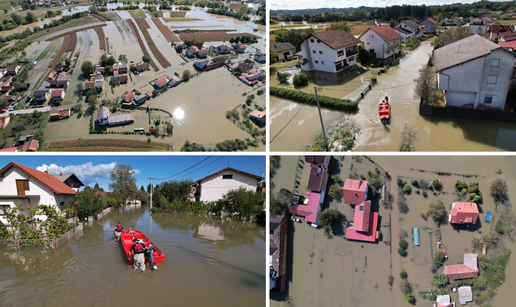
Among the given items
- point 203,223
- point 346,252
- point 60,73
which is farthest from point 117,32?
point 346,252

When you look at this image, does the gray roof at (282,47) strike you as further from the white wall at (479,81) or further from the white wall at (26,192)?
the white wall at (26,192)

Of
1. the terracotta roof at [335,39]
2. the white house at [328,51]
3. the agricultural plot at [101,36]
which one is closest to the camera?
the terracotta roof at [335,39]

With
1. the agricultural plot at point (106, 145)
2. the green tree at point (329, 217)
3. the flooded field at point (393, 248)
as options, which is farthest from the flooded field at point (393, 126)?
the agricultural plot at point (106, 145)

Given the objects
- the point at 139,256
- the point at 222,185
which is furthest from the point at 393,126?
the point at 222,185

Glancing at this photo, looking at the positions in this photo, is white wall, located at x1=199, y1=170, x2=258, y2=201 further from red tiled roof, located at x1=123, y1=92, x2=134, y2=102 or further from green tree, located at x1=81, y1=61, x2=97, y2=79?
green tree, located at x1=81, y1=61, x2=97, y2=79

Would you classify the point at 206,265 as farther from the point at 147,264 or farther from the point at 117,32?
the point at 117,32

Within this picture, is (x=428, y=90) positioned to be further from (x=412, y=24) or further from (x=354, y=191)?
(x=412, y=24)
